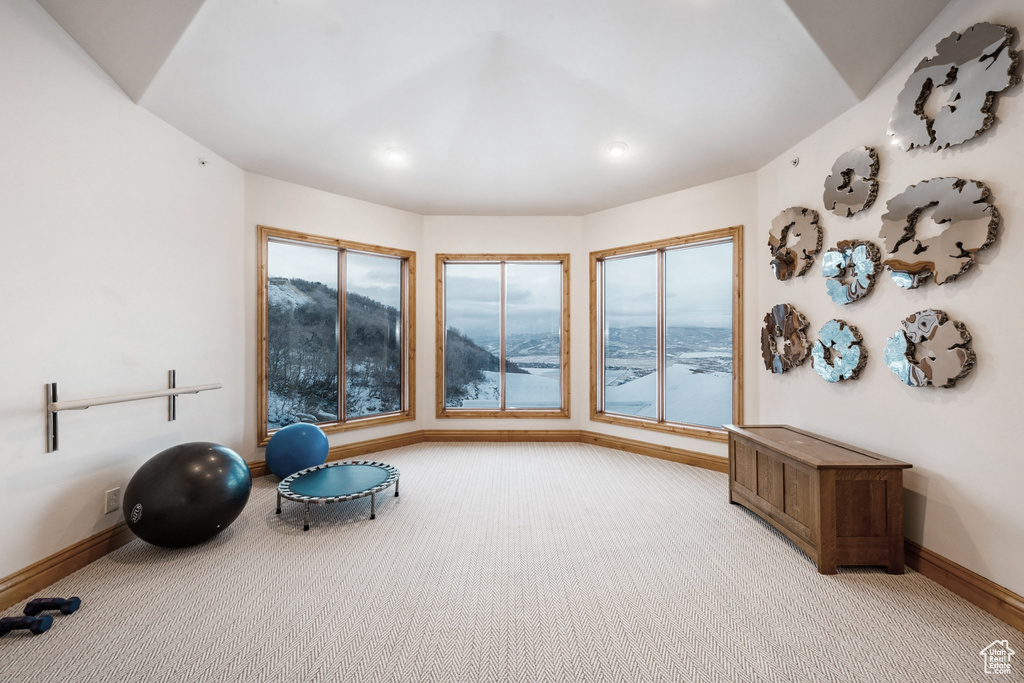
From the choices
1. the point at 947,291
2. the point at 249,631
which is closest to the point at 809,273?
the point at 947,291

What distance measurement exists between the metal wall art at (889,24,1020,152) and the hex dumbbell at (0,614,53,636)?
476 centimetres

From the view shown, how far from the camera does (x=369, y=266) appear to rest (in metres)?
4.94

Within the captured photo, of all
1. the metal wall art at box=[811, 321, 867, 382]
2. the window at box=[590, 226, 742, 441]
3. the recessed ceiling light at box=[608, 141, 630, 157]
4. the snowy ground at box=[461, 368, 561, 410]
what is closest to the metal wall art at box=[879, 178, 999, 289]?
the metal wall art at box=[811, 321, 867, 382]

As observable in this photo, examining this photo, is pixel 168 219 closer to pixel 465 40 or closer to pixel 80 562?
pixel 80 562

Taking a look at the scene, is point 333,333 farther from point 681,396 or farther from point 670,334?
point 681,396

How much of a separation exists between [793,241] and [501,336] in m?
3.17

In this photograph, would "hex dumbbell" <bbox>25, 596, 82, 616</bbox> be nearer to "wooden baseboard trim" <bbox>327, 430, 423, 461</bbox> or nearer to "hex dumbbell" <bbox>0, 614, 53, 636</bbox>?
"hex dumbbell" <bbox>0, 614, 53, 636</bbox>

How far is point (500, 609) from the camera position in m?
2.02

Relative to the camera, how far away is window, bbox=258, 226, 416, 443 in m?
4.21

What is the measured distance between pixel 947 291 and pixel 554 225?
3.71 m

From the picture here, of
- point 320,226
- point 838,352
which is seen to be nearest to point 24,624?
point 320,226

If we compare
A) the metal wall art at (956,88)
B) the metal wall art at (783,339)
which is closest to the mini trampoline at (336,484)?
the metal wall art at (783,339)

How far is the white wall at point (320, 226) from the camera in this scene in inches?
155

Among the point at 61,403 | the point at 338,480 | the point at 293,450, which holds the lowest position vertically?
the point at 338,480
